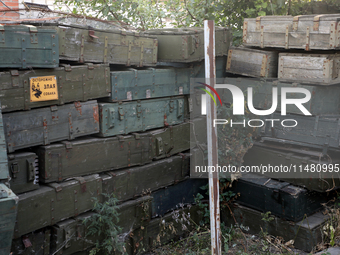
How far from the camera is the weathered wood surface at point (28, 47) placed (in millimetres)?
4297

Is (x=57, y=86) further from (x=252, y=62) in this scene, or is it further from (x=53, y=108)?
(x=252, y=62)

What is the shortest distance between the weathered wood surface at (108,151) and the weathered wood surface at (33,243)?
2.24 feet

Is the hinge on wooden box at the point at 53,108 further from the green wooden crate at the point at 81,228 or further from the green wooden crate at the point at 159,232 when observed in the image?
the green wooden crate at the point at 159,232

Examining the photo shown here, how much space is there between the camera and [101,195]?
533 cm

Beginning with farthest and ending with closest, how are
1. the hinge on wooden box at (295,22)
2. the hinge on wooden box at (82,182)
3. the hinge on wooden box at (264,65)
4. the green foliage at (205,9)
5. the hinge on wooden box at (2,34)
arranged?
the green foliage at (205,9), the hinge on wooden box at (264,65), the hinge on wooden box at (295,22), the hinge on wooden box at (82,182), the hinge on wooden box at (2,34)

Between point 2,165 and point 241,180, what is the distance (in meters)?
4.24

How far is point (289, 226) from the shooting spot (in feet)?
19.9

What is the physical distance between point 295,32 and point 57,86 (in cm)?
401

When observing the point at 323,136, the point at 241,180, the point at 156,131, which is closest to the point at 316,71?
the point at 323,136

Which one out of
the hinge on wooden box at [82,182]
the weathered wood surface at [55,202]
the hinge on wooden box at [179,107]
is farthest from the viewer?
the hinge on wooden box at [179,107]

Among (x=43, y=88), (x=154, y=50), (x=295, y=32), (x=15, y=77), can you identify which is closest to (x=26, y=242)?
(x=43, y=88)

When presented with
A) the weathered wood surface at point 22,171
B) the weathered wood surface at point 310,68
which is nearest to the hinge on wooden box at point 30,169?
the weathered wood surface at point 22,171

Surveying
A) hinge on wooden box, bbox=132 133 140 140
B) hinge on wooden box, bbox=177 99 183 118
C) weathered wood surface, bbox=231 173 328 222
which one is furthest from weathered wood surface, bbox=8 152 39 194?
weathered wood surface, bbox=231 173 328 222

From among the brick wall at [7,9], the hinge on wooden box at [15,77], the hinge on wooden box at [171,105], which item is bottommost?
the hinge on wooden box at [171,105]
